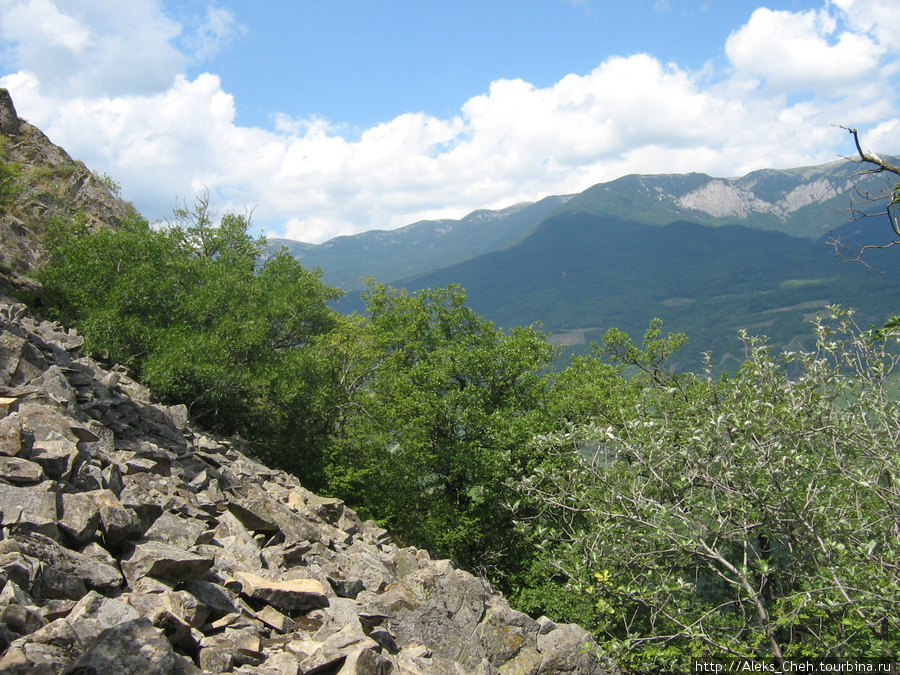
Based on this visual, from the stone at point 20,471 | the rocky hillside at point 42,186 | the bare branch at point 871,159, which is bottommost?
the stone at point 20,471

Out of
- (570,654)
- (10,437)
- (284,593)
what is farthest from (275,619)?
(570,654)

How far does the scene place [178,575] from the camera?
31.9ft

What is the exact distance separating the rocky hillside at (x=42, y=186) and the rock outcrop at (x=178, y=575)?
92.4ft

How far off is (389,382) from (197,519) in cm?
1815

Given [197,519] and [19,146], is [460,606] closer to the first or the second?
[197,519]

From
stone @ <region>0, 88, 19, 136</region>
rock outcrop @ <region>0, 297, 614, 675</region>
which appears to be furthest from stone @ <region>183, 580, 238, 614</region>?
stone @ <region>0, 88, 19, 136</region>

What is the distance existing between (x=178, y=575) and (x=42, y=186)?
54.0m

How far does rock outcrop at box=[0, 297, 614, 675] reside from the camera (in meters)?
7.57

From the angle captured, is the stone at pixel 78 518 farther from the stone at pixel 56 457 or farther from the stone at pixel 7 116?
the stone at pixel 7 116


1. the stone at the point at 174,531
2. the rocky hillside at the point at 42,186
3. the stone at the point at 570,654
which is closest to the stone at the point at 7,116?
the rocky hillside at the point at 42,186

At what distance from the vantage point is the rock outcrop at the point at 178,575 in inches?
298

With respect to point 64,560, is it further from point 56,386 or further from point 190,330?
point 190,330

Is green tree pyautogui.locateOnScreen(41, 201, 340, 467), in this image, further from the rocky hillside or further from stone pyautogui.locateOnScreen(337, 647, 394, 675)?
stone pyautogui.locateOnScreen(337, 647, 394, 675)

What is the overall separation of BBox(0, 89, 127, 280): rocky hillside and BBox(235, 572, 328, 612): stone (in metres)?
36.9
